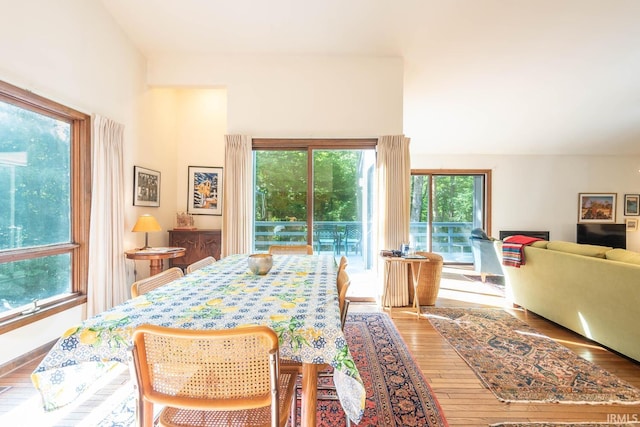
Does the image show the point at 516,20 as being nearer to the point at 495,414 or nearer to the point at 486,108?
the point at 486,108

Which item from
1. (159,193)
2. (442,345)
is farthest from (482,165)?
(159,193)

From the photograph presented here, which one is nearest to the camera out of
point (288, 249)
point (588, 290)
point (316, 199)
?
point (588, 290)

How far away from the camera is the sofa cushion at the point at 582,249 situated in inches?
104

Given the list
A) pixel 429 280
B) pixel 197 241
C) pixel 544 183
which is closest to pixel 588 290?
pixel 429 280

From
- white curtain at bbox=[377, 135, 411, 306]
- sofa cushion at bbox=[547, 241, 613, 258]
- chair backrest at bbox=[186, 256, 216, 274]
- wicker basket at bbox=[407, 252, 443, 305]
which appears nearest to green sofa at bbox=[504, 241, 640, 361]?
sofa cushion at bbox=[547, 241, 613, 258]

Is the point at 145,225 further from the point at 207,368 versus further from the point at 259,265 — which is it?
the point at 207,368

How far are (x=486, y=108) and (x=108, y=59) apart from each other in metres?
5.51

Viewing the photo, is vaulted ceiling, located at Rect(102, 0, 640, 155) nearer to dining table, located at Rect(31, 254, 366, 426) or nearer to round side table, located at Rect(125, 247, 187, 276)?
round side table, located at Rect(125, 247, 187, 276)

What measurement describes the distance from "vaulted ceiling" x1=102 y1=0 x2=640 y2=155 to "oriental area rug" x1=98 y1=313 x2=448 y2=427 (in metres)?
3.31

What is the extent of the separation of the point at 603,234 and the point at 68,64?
946 centimetres

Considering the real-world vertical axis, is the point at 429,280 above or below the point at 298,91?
below

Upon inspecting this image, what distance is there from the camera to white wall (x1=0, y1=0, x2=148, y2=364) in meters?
2.19

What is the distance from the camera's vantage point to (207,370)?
35.8 inches

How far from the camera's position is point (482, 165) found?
641cm
